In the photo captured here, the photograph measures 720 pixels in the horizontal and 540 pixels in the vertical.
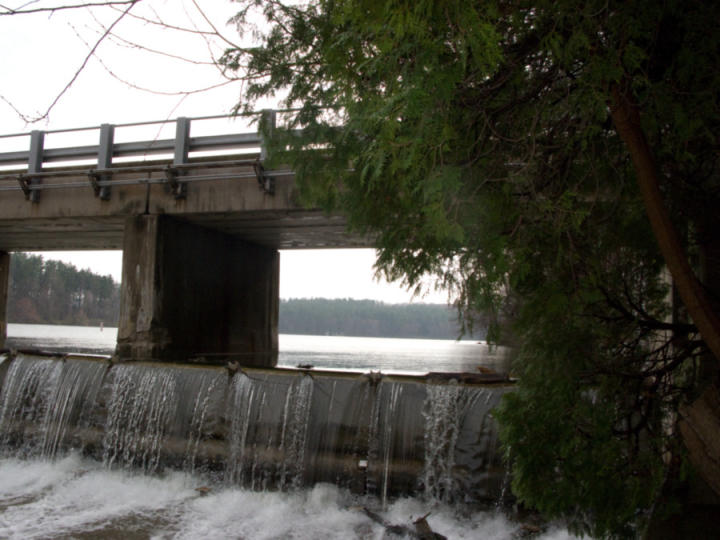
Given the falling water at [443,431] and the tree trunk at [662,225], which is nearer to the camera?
the tree trunk at [662,225]

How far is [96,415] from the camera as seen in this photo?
31.5ft

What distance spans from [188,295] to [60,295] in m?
87.1

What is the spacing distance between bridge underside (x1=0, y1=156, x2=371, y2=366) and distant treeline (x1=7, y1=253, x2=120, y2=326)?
78852 mm

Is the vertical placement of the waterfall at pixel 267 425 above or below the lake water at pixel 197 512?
above

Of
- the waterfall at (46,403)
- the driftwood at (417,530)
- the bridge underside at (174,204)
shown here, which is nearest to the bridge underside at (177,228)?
the bridge underside at (174,204)

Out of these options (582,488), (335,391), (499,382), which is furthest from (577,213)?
(335,391)

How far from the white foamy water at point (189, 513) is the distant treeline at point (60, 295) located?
85474 millimetres

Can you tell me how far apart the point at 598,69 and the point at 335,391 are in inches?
249

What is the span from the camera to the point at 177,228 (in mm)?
12883

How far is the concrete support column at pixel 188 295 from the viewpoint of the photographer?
1211 cm

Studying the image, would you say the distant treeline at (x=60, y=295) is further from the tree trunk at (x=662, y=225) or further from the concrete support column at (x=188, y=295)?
the tree trunk at (x=662, y=225)

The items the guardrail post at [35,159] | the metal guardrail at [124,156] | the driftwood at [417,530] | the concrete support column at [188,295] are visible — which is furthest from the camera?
the guardrail post at [35,159]

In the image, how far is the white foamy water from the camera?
6445 mm

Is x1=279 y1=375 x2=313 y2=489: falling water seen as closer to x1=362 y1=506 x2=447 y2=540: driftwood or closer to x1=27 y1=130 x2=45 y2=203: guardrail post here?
x1=362 y1=506 x2=447 y2=540: driftwood
